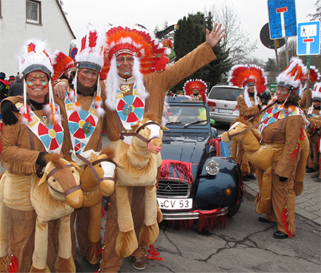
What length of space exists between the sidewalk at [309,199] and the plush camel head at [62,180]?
381cm

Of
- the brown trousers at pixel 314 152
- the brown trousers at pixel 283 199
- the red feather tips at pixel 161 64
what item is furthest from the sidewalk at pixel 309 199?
the red feather tips at pixel 161 64

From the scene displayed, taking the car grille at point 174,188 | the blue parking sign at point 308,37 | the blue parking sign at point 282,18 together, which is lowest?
the car grille at point 174,188

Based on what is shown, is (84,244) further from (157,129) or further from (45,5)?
(45,5)

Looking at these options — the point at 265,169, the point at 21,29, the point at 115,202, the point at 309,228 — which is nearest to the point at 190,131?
the point at 265,169

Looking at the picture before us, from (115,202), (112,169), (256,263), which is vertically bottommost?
(256,263)

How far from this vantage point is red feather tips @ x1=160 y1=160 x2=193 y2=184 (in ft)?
12.6

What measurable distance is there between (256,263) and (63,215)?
2126mm

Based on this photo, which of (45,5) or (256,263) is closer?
(256,263)

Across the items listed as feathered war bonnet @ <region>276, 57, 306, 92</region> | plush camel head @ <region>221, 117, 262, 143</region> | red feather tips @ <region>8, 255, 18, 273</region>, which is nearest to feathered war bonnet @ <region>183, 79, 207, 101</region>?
feathered war bonnet @ <region>276, 57, 306, 92</region>

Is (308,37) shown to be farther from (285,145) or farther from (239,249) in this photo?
(239,249)

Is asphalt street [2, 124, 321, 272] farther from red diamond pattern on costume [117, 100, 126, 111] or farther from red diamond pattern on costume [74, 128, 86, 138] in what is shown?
red diamond pattern on costume [117, 100, 126, 111]

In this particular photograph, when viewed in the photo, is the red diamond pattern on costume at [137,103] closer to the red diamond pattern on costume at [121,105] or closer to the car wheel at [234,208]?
the red diamond pattern on costume at [121,105]

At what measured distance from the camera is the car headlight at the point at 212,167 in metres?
3.90

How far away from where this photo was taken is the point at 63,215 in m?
2.33
